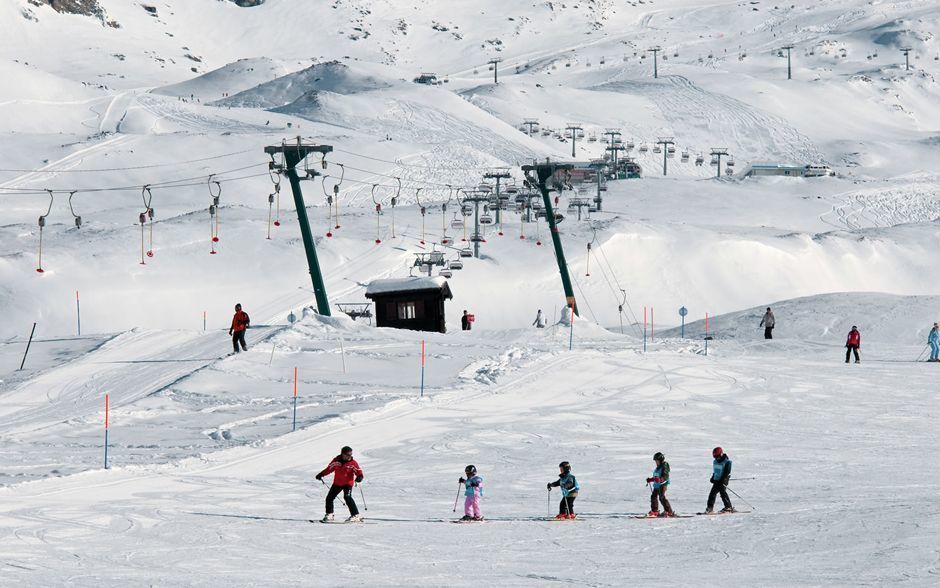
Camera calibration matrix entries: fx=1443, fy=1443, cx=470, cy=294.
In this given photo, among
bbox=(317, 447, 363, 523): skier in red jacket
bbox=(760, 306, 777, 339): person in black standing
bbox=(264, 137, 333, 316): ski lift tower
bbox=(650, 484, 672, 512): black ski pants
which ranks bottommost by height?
bbox=(650, 484, 672, 512): black ski pants

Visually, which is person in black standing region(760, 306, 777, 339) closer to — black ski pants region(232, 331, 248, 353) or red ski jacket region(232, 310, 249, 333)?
black ski pants region(232, 331, 248, 353)

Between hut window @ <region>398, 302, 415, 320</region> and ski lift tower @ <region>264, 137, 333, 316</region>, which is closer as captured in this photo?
ski lift tower @ <region>264, 137, 333, 316</region>

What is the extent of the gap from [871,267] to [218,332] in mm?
51098

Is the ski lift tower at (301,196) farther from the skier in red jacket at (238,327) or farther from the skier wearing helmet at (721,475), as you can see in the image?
the skier wearing helmet at (721,475)

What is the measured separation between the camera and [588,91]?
583 feet

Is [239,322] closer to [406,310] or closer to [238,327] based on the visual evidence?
[238,327]

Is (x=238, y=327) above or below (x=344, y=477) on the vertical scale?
above

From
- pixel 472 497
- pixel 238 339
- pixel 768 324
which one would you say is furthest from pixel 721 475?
pixel 768 324

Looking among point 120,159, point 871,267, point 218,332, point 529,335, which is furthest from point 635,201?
point 218,332

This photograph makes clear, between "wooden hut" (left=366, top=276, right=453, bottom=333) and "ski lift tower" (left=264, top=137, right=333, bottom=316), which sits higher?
"ski lift tower" (left=264, top=137, right=333, bottom=316)

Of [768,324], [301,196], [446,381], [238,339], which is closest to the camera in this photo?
[446,381]

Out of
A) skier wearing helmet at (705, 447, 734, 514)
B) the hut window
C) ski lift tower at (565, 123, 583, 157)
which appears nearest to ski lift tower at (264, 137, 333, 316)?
the hut window

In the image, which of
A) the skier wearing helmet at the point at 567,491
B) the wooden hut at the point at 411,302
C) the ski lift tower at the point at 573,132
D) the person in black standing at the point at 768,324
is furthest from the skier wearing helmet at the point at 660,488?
the ski lift tower at the point at 573,132

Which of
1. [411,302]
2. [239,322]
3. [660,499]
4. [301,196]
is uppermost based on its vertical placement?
[301,196]
